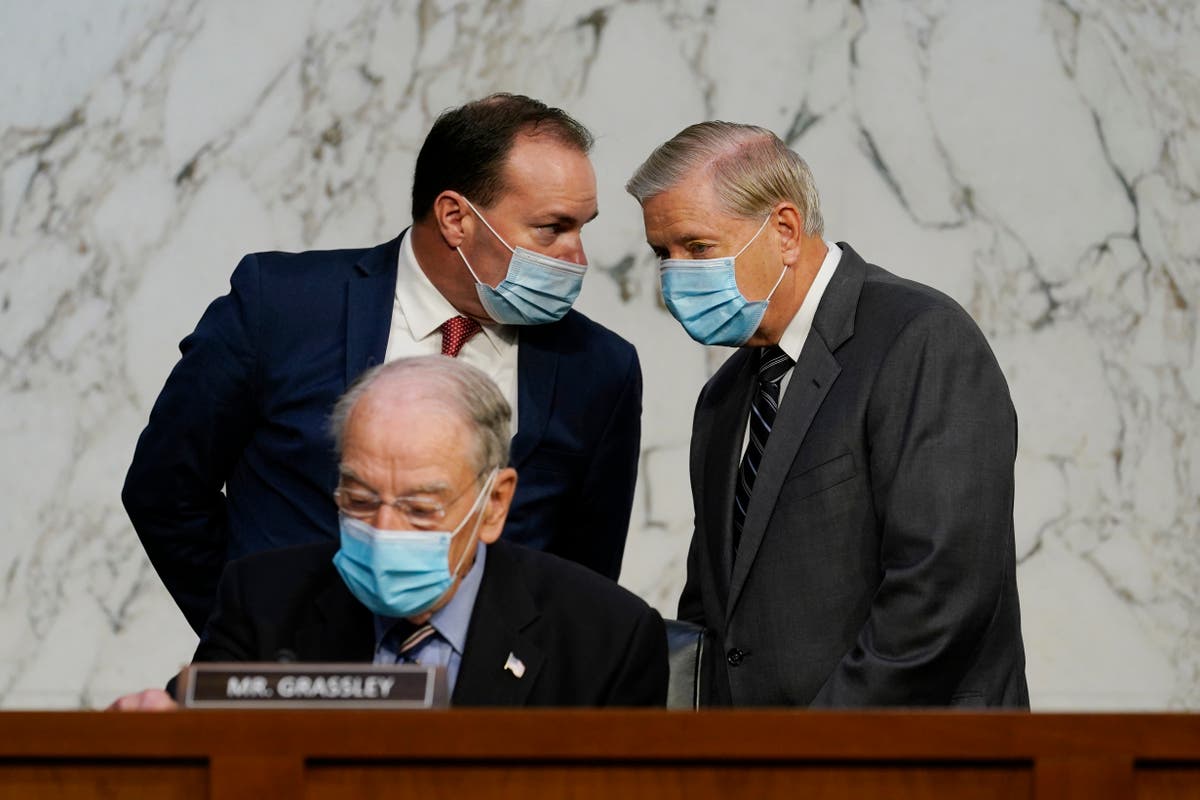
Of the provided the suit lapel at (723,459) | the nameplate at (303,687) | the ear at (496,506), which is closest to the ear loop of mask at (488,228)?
the suit lapel at (723,459)

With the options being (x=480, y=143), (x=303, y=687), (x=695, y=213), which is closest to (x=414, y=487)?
(x=303, y=687)

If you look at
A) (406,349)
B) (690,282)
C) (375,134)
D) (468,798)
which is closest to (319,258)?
(406,349)

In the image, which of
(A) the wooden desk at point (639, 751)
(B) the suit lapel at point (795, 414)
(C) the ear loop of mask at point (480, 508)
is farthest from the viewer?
(B) the suit lapel at point (795, 414)

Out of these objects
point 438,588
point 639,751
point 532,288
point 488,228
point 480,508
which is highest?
point 488,228

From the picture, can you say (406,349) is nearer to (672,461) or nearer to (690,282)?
(690,282)

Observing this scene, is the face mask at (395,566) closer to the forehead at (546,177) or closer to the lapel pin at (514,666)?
the lapel pin at (514,666)

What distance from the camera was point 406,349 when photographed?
312 cm

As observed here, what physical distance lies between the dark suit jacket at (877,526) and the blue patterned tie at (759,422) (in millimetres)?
18

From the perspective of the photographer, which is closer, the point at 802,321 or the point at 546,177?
the point at 802,321

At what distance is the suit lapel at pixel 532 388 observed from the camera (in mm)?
3102

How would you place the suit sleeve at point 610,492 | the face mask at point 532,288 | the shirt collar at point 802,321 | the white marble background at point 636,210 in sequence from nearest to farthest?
the shirt collar at point 802,321
the face mask at point 532,288
the suit sleeve at point 610,492
the white marble background at point 636,210

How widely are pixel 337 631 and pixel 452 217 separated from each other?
95 centimetres

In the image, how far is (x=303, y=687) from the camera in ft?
5.90

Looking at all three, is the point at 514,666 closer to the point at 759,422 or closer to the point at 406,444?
the point at 406,444
